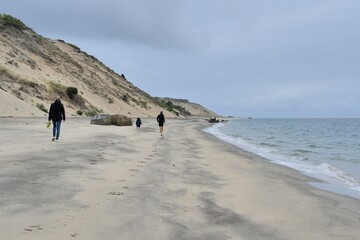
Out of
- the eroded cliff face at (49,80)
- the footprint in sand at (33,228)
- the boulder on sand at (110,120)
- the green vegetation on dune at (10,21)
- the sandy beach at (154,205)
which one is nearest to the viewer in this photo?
the footprint in sand at (33,228)

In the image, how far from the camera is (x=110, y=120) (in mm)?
36938

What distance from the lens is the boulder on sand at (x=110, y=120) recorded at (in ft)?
118

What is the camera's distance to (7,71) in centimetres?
5078

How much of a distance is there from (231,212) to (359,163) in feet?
46.5

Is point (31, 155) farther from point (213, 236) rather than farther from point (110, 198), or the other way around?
point (213, 236)

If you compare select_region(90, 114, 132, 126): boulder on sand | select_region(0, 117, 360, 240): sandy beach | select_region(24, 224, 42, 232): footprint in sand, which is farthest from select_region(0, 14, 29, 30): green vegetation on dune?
select_region(24, 224, 42, 232): footprint in sand

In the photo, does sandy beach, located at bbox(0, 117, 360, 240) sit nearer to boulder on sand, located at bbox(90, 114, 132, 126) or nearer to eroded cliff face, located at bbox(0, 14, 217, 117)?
boulder on sand, located at bbox(90, 114, 132, 126)

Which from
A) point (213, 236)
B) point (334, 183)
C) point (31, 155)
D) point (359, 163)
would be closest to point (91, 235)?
point (213, 236)

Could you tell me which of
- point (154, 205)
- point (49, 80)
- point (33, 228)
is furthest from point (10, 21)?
point (33, 228)

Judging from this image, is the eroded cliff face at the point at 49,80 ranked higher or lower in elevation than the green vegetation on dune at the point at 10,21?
lower

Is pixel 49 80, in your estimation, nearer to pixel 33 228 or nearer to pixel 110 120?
pixel 110 120

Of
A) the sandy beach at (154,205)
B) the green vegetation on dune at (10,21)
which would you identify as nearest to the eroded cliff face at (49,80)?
the green vegetation on dune at (10,21)

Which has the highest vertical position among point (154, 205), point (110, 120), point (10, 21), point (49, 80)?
point (10, 21)

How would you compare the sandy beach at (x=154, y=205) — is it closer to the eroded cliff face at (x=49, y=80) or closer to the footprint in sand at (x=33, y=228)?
the footprint in sand at (x=33, y=228)
